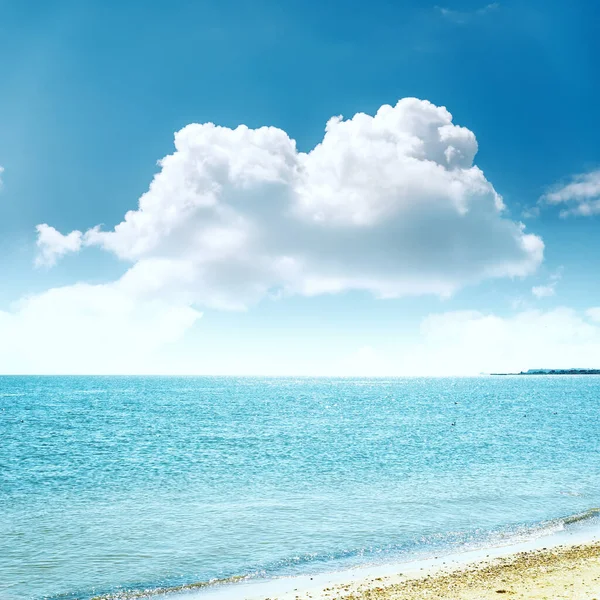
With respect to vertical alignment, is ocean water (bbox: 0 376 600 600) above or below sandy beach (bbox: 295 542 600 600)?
below

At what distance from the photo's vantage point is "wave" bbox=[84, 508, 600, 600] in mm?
18625

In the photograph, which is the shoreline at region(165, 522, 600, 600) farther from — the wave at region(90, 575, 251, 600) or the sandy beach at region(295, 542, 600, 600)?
the wave at region(90, 575, 251, 600)

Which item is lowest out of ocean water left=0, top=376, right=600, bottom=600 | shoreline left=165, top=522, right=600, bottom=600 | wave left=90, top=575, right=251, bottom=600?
ocean water left=0, top=376, right=600, bottom=600

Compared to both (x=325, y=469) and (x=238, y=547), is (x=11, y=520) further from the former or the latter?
(x=325, y=469)

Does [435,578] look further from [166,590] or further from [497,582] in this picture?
[166,590]

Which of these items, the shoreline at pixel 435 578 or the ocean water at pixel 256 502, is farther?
the ocean water at pixel 256 502

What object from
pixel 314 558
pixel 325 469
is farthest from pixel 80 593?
pixel 325 469

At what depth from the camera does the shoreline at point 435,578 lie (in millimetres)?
16875

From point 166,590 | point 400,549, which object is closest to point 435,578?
point 400,549

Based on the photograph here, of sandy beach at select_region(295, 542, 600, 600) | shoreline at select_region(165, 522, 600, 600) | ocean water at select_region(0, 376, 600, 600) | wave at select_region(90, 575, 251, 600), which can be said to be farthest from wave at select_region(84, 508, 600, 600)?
sandy beach at select_region(295, 542, 600, 600)

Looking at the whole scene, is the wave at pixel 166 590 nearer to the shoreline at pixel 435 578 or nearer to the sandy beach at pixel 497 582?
the shoreline at pixel 435 578

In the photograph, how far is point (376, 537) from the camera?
2419cm

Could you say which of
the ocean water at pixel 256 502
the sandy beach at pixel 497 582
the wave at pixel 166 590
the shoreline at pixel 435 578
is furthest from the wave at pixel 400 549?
the sandy beach at pixel 497 582

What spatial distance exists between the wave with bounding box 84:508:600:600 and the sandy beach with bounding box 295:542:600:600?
2931 mm
